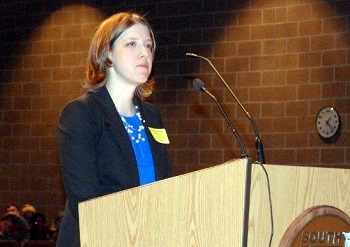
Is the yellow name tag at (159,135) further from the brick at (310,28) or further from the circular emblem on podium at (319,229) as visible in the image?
the brick at (310,28)

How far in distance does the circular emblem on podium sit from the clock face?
4.58 meters

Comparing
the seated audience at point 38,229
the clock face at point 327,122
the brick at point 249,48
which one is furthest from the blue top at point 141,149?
the seated audience at point 38,229

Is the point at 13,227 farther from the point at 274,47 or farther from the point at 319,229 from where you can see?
the point at 319,229

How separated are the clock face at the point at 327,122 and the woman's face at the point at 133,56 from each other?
426cm

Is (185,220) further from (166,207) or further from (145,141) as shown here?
(145,141)

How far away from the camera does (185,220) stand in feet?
6.65

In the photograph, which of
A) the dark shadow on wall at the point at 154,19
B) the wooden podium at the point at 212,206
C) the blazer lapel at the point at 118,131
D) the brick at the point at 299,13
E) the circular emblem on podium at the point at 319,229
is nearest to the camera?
the wooden podium at the point at 212,206

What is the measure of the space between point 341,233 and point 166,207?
0.48 m

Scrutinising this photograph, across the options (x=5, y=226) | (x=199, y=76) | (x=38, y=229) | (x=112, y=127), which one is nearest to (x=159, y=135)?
(x=112, y=127)

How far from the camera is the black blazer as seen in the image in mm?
2368

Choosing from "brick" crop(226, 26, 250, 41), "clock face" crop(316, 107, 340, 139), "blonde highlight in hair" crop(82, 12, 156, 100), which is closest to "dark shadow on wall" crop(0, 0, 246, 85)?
"brick" crop(226, 26, 250, 41)

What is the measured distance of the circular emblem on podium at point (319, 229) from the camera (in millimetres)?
2023

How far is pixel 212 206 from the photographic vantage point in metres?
1.97

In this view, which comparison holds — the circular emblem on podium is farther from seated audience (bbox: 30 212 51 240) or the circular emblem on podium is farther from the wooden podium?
seated audience (bbox: 30 212 51 240)
